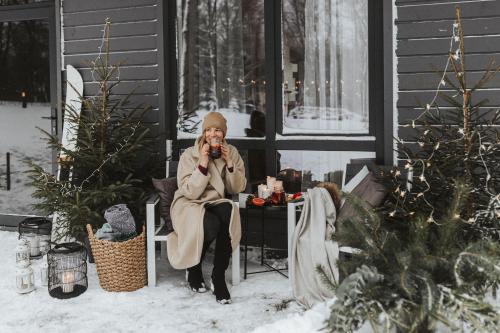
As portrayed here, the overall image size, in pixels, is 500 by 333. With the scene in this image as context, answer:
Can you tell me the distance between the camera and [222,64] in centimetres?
461

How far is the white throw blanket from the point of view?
3.10 metres

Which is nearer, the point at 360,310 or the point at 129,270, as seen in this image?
the point at 360,310

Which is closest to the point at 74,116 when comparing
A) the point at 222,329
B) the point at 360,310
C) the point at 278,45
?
the point at 278,45

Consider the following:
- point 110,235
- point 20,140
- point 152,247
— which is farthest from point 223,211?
point 20,140

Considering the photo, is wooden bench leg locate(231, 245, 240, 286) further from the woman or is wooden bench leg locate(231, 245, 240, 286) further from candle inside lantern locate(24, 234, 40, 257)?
candle inside lantern locate(24, 234, 40, 257)

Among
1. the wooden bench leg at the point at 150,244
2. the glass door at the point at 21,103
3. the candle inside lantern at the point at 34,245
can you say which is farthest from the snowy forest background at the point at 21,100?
the wooden bench leg at the point at 150,244

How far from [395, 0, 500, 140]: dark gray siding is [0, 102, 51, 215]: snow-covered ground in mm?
5214

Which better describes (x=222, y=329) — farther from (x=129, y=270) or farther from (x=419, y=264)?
(x=419, y=264)

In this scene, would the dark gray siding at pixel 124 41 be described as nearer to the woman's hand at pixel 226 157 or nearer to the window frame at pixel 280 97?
the window frame at pixel 280 97

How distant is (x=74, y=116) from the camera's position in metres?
4.13

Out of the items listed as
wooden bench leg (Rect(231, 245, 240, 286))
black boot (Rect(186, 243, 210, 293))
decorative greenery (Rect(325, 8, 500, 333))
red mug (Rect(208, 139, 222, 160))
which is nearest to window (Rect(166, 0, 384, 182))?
red mug (Rect(208, 139, 222, 160))

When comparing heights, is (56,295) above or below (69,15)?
below

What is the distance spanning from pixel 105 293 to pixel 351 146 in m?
2.26

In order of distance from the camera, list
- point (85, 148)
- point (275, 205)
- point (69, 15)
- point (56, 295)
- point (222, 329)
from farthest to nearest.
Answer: point (69, 15)
point (85, 148)
point (275, 205)
point (56, 295)
point (222, 329)
